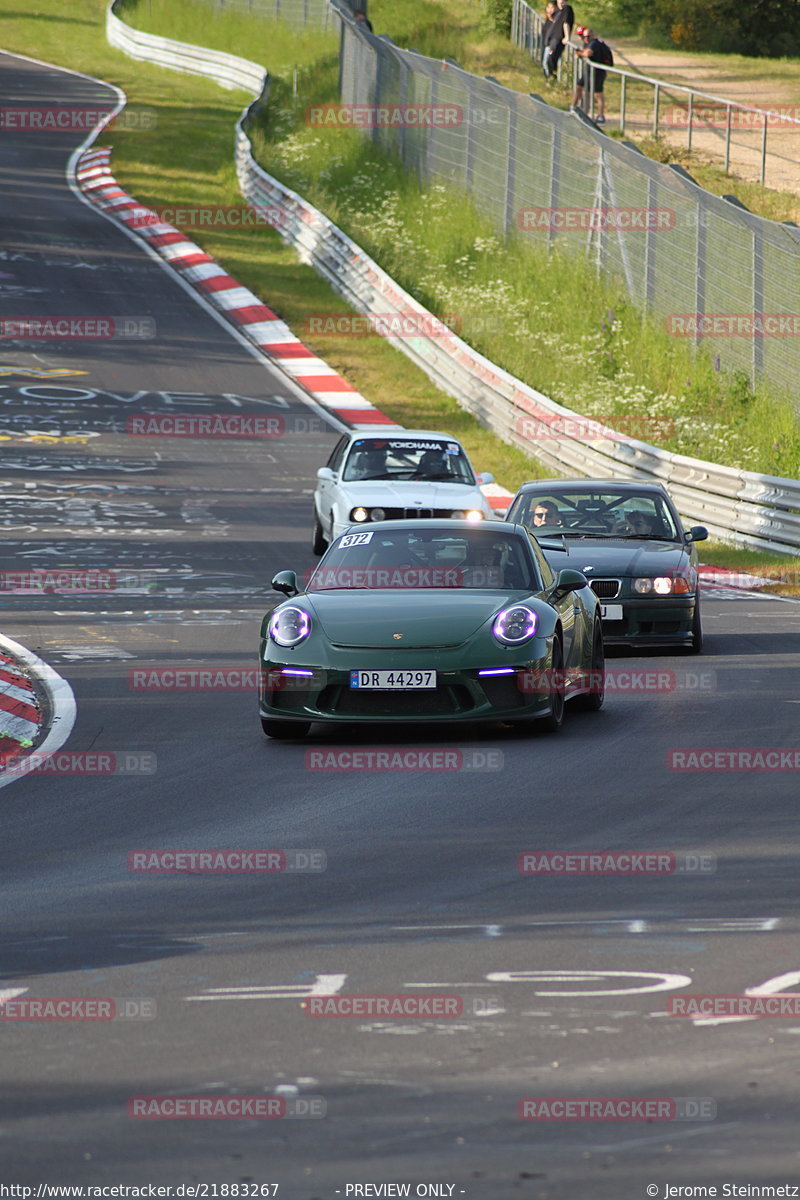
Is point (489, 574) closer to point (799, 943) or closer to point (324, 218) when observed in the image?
point (799, 943)

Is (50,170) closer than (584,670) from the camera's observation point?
No

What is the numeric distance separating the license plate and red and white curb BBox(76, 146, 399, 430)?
63.0ft

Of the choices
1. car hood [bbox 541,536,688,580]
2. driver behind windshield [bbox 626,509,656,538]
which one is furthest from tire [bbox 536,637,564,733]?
driver behind windshield [bbox 626,509,656,538]

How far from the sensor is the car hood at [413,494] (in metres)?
19.9

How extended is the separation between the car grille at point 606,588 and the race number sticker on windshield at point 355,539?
3.18 meters

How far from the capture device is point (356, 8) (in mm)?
45938

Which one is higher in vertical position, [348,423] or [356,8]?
[356,8]

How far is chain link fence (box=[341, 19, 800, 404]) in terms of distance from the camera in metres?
25.4

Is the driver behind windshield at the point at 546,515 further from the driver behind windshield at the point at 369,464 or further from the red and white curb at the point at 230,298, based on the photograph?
the red and white curb at the point at 230,298

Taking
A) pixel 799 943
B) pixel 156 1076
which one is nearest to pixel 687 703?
pixel 799 943

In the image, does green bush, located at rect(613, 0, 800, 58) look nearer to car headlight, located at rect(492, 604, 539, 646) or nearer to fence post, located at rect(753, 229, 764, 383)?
fence post, located at rect(753, 229, 764, 383)

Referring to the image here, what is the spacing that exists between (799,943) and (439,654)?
4534mm

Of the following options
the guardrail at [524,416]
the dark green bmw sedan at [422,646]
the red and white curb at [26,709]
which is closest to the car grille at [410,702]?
the dark green bmw sedan at [422,646]

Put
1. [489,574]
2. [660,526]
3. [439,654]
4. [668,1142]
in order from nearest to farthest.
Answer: [668,1142] < [439,654] < [489,574] < [660,526]
